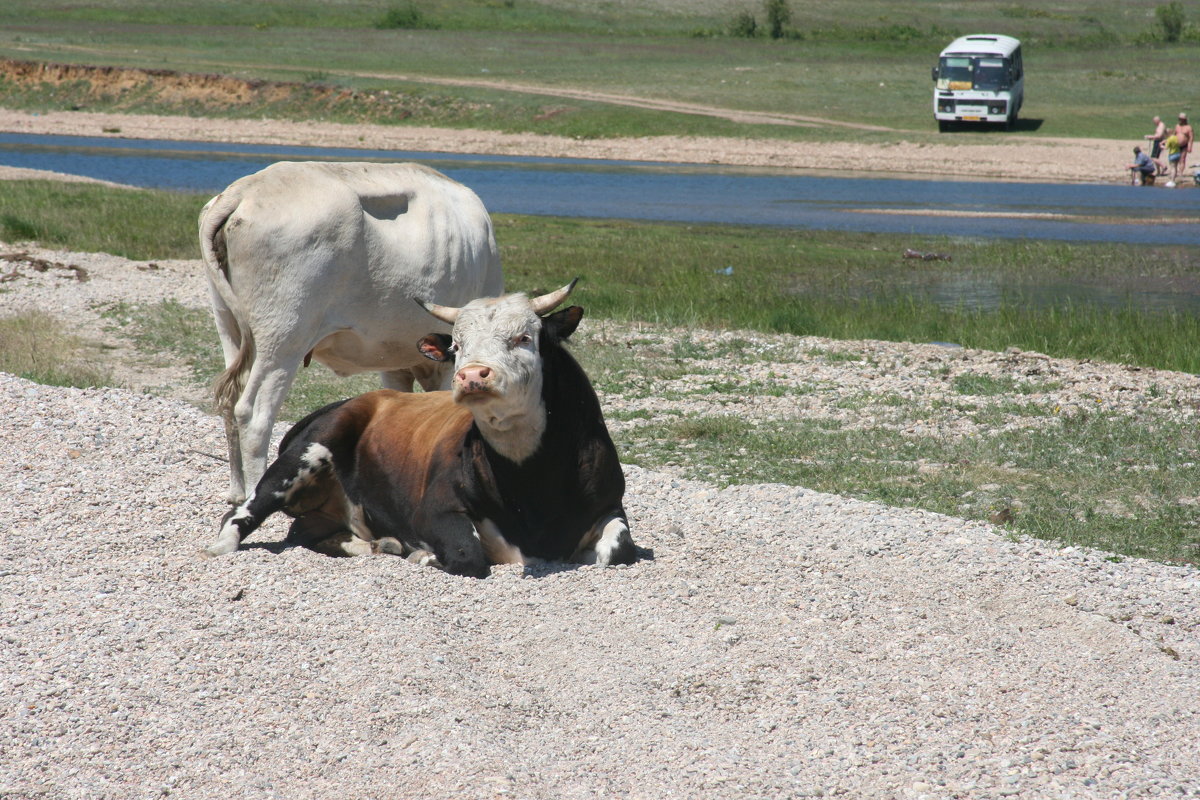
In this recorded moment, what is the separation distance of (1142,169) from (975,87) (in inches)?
438

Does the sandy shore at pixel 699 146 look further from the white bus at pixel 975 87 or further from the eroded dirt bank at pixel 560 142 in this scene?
the white bus at pixel 975 87

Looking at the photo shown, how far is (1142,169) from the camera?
39219mm

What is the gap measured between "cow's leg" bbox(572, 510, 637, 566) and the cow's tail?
2.57 meters

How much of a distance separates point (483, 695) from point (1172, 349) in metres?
12.0

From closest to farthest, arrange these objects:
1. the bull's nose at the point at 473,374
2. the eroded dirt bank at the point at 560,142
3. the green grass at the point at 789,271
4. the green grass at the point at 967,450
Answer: the bull's nose at the point at 473,374, the green grass at the point at 967,450, the green grass at the point at 789,271, the eroded dirt bank at the point at 560,142

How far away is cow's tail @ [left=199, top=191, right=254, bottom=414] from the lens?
27.2ft

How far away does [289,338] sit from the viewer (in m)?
8.38

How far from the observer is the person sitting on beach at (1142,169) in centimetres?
Answer: 3900

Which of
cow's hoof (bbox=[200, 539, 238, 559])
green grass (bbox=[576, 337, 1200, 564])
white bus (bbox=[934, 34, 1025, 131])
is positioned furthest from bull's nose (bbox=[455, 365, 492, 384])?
white bus (bbox=[934, 34, 1025, 131])

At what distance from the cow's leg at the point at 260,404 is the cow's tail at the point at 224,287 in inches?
6.0

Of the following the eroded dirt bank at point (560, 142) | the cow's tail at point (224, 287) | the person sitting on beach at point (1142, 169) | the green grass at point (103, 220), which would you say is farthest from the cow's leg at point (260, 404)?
the eroded dirt bank at point (560, 142)

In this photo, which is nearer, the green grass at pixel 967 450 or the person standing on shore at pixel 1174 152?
the green grass at pixel 967 450

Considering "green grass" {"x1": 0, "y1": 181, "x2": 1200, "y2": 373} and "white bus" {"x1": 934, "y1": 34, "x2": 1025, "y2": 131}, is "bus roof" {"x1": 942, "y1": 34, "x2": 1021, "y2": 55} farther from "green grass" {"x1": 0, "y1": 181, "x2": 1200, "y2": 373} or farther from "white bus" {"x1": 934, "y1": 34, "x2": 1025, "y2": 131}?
"green grass" {"x1": 0, "y1": 181, "x2": 1200, "y2": 373}

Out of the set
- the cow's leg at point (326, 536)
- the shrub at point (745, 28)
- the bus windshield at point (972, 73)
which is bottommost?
the cow's leg at point (326, 536)
